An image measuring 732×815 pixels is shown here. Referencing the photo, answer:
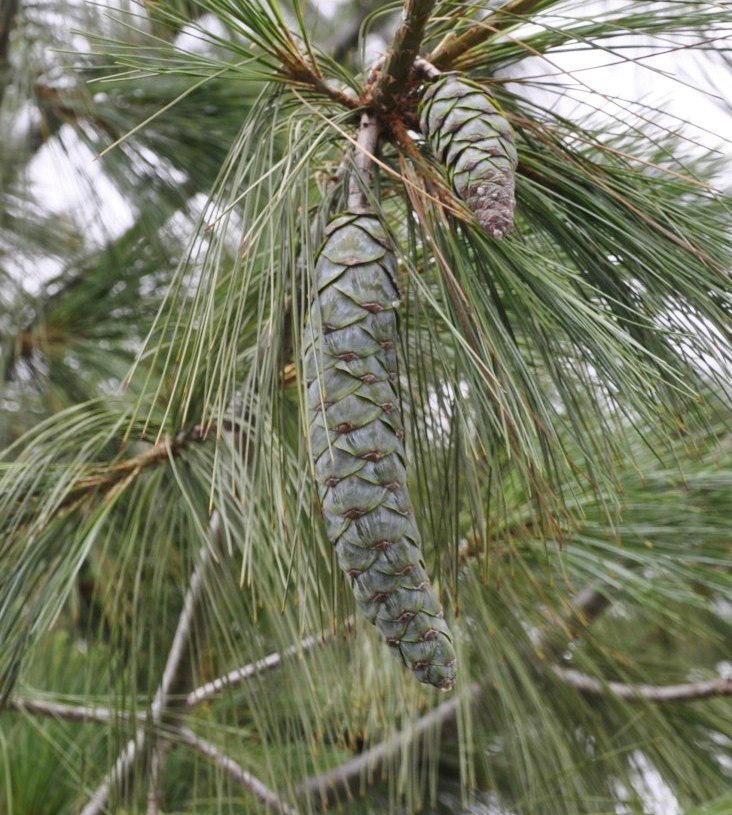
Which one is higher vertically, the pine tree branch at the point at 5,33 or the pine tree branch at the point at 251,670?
the pine tree branch at the point at 5,33

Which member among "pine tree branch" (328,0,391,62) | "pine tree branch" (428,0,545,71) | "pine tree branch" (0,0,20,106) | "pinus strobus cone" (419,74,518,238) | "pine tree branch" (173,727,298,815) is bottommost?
"pine tree branch" (173,727,298,815)

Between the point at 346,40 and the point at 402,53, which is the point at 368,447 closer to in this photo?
the point at 402,53

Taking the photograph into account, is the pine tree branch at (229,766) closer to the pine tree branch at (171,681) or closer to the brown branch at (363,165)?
the pine tree branch at (171,681)

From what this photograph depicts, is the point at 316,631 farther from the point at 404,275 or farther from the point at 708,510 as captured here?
the point at 708,510

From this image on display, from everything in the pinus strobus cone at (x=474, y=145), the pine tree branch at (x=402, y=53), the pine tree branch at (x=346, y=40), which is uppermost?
the pine tree branch at (x=346, y=40)

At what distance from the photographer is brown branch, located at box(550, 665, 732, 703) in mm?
1005

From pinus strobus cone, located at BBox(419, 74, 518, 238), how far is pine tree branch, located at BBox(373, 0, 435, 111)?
0.03 m

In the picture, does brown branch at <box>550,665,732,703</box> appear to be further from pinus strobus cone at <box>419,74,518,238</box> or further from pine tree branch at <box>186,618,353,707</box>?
pinus strobus cone at <box>419,74,518,238</box>

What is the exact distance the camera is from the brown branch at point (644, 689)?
3.30ft

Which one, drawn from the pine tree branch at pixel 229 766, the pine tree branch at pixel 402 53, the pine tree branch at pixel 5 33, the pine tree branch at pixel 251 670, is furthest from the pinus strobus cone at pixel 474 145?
the pine tree branch at pixel 5 33

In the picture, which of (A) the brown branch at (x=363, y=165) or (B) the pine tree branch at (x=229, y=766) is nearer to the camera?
(A) the brown branch at (x=363, y=165)

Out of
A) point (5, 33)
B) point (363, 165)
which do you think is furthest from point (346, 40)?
point (363, 165)

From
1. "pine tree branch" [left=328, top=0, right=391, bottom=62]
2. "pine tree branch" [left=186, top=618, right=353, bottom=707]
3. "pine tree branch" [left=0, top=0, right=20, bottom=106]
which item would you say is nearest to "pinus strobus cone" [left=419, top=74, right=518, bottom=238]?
"pine tree branch" [left=186, top=618, right=353, bottom=707]

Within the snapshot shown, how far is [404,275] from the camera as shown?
2.55ft
